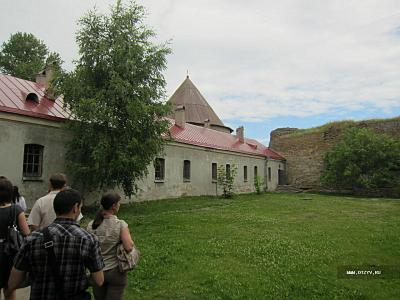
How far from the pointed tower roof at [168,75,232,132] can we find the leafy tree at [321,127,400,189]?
13.2 metres

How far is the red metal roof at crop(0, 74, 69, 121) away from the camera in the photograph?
13361 millimetres

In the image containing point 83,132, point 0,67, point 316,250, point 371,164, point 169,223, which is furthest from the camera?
point 0,67

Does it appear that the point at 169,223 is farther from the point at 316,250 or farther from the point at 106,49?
the point at 106,49

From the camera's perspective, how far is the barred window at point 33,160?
1359 cm

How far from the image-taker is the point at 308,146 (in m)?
33.5

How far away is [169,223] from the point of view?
449 inches

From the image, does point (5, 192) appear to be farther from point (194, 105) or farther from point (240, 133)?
point (194, 105)

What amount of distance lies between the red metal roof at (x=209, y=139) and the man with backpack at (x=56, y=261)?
17.9m

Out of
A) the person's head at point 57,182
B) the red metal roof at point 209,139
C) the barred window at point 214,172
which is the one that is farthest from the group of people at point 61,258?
the barred window at point 214,172

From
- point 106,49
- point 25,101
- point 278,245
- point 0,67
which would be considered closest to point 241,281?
point 278,245

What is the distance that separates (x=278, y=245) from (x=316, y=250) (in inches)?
33.9

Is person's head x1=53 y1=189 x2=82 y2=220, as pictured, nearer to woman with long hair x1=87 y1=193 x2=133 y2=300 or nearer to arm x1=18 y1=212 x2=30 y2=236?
woman with long hair x1=87 y1=193 x2=133 y2=300

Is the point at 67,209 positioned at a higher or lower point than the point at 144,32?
lower

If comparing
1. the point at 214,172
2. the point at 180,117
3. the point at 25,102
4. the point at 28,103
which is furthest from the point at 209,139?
the point at 25,102
